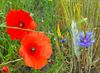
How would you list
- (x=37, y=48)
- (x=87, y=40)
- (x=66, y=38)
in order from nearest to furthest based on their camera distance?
(x=37, y=48), (x=87, y=40), (x=66, y=38)

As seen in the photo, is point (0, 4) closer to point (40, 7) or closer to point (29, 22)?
point (29, 22)

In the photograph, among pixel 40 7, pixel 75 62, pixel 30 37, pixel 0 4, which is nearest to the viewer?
pixel 30 37

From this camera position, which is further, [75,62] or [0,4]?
[75,62]

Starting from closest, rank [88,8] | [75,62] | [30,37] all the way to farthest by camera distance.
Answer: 1. [30,37]
2. [75,62]
3. [88,8]

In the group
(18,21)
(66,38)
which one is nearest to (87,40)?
(66,38)

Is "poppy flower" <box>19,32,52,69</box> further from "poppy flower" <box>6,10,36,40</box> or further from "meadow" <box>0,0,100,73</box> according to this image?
"meadow" <box>0,0,100,73</box>

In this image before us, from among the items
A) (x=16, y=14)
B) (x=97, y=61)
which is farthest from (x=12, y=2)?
(x=16, y=14)

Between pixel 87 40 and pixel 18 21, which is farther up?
pixel 18 21

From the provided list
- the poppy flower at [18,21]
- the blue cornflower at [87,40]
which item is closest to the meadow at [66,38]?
the blue cornflower at [87,40]

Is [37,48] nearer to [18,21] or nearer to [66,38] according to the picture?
[18,21]

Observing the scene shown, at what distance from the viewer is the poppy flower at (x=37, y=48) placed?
871 millimetres

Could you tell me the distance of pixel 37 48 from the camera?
911mm

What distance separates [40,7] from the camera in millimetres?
2213

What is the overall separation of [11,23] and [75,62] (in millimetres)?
678
